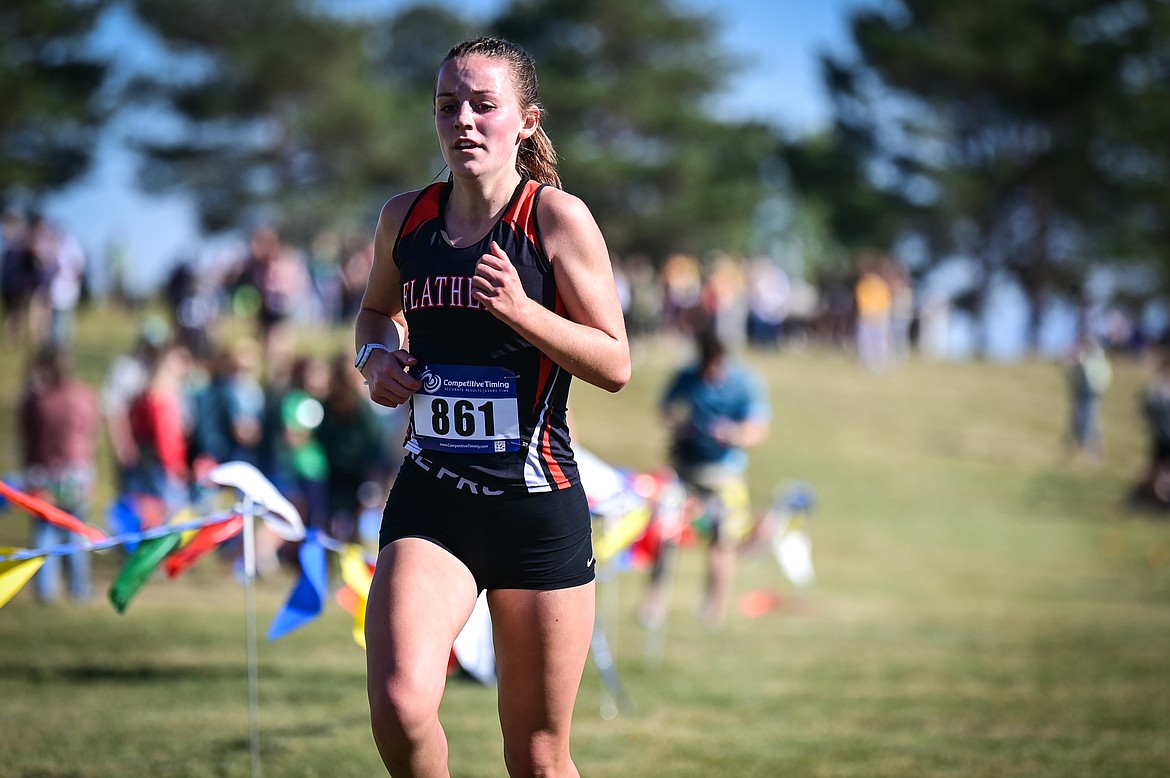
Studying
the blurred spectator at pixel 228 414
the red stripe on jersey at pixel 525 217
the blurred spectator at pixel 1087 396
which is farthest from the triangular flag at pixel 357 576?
the blurred spectator at pixel 1087 396

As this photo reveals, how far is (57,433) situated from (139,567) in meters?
5.95

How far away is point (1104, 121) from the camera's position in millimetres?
A: 44469

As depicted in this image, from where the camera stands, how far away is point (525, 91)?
384cm

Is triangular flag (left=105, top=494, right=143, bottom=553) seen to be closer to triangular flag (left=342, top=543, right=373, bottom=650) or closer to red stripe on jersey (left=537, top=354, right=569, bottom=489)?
triangular flag (left=342, top=543, right=373, bottom=650)

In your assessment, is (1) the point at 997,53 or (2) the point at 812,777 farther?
(1) the point at 997,53

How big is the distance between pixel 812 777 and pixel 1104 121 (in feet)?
142

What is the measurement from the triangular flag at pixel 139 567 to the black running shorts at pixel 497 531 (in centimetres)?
194

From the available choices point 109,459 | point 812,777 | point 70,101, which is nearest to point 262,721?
point 812,777

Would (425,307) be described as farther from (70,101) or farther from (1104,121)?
(1104,121)

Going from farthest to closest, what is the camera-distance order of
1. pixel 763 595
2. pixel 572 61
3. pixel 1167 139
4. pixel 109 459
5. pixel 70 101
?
pixel 572 61 → pixel 1167 139 → pixel 70 101 → pixel 109 459 → pixel 763 595

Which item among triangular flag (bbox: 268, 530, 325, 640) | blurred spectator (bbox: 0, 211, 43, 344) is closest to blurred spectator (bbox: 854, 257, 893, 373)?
blurred spectator (bbox: 0, 211, 43, 344)

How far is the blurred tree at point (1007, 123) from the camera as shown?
145ft

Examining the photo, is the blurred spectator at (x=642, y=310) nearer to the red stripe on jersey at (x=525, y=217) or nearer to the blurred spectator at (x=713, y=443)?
the blurred spectator at (x=713, y=443)

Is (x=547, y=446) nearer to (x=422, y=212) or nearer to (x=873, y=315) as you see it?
(x=422, y=212)
